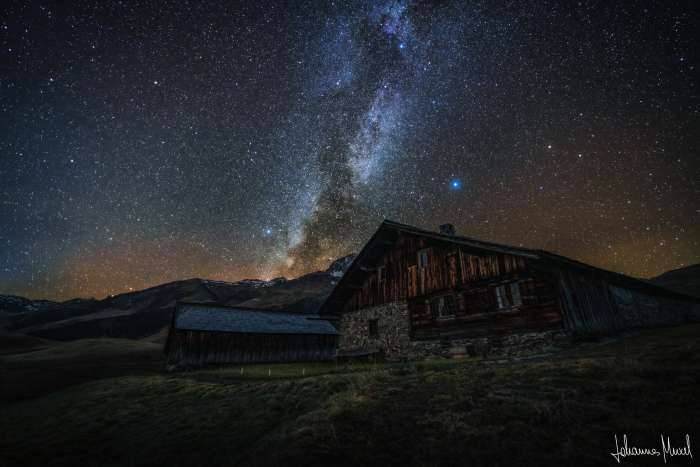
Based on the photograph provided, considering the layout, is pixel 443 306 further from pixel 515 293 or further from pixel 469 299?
pixel 515 293

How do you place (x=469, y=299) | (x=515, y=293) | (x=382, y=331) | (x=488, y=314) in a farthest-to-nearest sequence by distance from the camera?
(x=382, y=331)
(x=469, y=299)
(x=488, y=314)
(x=515, y=293)

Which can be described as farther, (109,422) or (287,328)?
(287,328)

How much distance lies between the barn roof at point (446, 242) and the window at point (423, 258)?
93 centimetres

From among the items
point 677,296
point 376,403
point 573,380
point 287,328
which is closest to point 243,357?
point 287,328

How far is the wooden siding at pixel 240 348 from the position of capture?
24469mm

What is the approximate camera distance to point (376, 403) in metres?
6.63

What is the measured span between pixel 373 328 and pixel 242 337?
12.7 meters

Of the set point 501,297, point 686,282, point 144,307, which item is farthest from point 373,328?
point 686,282

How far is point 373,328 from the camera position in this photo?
69.4 ft

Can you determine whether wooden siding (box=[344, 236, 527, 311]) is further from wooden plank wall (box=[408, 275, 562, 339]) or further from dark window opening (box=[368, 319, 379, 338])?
dark window opening (box=[368, 319, 379, 338])

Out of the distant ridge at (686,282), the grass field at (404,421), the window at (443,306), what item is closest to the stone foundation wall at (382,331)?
the window at (443,306)

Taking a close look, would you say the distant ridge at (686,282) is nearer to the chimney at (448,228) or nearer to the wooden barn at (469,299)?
the wooden barn at (469,299)

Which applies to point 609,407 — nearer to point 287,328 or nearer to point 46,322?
point 287,328

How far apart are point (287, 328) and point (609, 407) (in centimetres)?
Result: 2825
